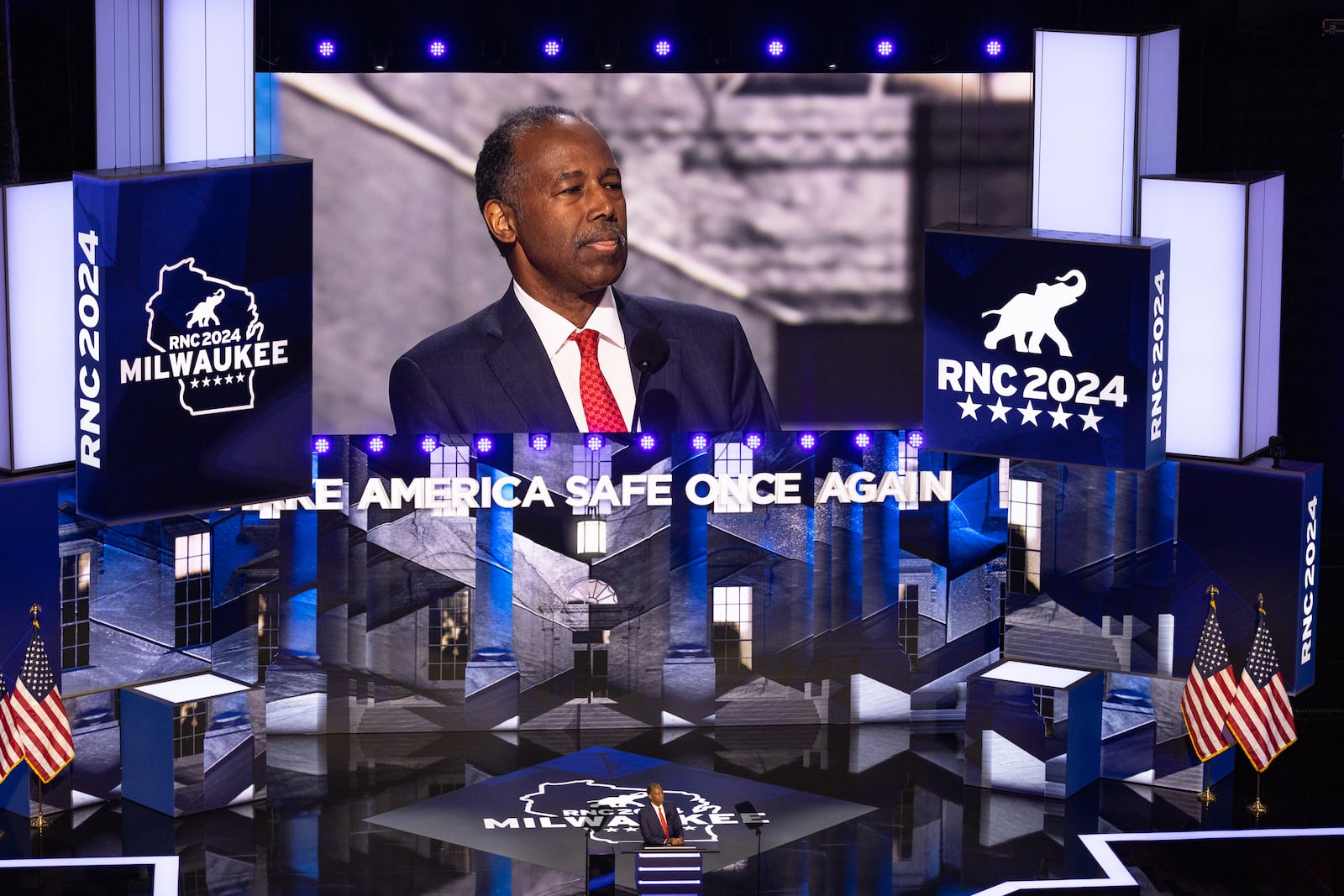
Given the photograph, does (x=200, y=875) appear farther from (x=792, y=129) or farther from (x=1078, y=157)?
(x=1078, y=157)

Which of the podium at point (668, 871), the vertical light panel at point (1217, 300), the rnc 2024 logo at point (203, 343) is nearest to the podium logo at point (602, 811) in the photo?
the podium at point (668, 871)

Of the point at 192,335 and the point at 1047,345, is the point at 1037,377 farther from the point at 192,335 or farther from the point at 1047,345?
the point at 192,335

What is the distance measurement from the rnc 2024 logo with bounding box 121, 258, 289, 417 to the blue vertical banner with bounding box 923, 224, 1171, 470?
5809 millimetres

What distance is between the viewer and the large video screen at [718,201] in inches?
763

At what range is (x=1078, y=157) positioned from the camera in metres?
19.2

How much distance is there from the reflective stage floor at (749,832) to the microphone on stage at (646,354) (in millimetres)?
3393

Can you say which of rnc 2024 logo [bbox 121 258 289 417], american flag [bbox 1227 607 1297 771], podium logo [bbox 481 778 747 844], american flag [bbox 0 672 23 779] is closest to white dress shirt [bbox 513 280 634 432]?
rnc 2024 logo [bbox 121 258 289 417]

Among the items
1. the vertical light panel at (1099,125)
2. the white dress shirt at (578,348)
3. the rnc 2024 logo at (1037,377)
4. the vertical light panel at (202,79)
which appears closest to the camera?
the rnc 2024 logo at (1037,377)

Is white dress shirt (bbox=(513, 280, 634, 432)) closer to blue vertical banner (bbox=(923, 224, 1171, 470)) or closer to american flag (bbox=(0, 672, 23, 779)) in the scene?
blue vertical banner (bbox=(923, 224, 1171, 470))

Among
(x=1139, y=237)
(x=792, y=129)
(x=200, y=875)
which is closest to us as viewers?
(x=200, y=875)

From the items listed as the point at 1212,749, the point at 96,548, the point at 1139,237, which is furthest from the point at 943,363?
the point at 96,548

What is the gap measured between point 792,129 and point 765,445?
300 centimetres

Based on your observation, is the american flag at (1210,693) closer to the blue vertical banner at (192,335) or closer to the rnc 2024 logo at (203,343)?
the blue vertical banner at (192,335)

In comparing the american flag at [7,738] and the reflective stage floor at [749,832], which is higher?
the american flag at [7,738]
